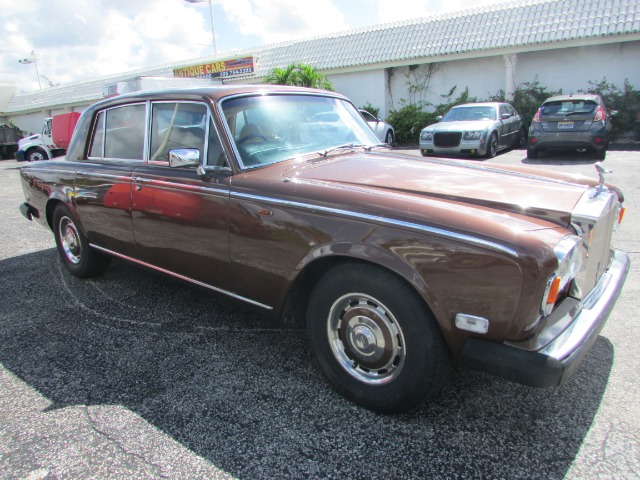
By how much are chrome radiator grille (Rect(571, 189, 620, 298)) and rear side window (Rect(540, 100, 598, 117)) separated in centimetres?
971

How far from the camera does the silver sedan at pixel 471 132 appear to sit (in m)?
11.3

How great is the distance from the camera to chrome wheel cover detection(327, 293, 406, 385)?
2316mm

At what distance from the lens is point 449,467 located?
207 cm

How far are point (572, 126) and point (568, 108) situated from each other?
524 mm

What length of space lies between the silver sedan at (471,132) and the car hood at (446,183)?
27.9ft

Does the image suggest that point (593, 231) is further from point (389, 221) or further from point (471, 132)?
point (471, 132)

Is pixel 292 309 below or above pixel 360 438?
above

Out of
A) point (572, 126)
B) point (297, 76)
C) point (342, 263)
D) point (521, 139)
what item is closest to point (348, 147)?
point (342, 263)

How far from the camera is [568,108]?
11.2 m

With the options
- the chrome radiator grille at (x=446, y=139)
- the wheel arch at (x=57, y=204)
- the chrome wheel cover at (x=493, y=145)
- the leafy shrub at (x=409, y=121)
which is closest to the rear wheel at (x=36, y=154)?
the leafy shrub at (x=409, y=121)

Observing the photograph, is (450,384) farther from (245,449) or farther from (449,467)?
(245,449)

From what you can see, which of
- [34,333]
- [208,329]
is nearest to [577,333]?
[208,329]

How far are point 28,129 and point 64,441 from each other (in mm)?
40409

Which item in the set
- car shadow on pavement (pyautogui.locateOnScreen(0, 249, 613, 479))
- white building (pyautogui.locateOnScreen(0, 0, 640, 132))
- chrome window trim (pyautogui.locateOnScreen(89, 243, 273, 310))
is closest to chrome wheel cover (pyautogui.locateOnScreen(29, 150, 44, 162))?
white building (pyautogui.locateOnScreen(0, 0, 640, 132))
